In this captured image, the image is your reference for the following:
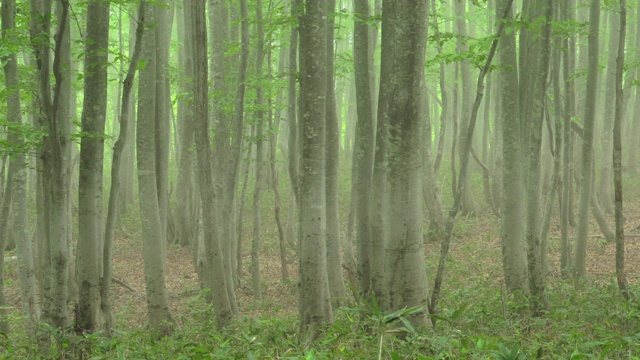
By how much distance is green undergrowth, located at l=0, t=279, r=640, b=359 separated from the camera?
4.43 m

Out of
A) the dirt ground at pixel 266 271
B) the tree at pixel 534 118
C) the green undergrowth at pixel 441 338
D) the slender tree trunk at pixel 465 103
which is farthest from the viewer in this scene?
the slender tree trunk at pixel 465 103

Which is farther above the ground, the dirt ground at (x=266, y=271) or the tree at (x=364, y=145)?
the tree at (x=364, y=145)

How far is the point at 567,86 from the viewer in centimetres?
1034

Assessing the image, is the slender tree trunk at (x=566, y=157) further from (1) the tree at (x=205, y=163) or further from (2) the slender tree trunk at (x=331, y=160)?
(1) the tree at (x=205, y=163)

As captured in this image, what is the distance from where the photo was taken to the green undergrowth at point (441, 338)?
4426 millimetres

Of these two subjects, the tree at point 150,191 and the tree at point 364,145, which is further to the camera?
the tree at point 364,145

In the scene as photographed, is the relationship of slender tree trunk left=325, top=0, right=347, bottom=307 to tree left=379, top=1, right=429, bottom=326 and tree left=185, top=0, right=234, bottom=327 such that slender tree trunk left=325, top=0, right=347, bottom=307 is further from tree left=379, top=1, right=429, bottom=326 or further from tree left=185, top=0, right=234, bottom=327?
tree left=379, top=1, right=429, bottom=326

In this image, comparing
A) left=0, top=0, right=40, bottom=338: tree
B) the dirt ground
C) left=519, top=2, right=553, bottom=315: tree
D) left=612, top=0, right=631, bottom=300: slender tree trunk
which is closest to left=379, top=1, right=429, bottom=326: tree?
left=519, top=2, right=553, bottom=315: tree

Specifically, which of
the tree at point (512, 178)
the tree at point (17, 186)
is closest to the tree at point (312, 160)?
the tree at point (512, 178)

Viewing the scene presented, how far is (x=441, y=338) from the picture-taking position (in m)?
4.27

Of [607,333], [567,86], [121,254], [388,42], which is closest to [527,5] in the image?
[567,86]

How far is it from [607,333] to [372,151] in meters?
4.55

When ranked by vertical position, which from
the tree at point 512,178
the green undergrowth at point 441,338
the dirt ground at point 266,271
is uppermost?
the tree at point 512,178

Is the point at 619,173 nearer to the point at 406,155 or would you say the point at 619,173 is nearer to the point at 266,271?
the point at 406,155
